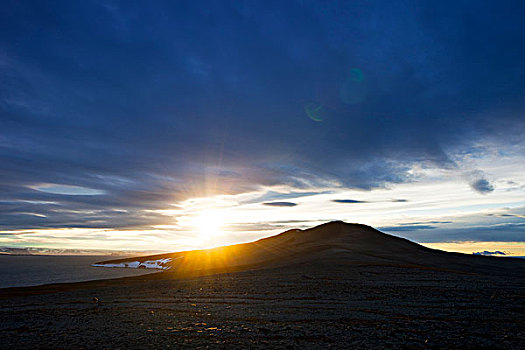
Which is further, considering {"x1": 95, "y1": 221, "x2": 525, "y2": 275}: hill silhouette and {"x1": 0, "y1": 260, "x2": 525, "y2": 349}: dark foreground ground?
{"x1": 95, "y1": 221, "x2": 525, "y2": 275}: hill silhouette

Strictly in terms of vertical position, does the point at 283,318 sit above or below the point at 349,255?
below

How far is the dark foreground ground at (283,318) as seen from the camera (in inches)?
529

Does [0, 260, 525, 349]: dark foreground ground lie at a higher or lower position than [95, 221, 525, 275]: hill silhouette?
lower

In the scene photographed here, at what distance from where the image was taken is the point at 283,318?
17.4 meters

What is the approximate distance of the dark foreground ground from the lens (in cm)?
1344

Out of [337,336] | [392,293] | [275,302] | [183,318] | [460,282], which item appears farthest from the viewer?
[460,282]

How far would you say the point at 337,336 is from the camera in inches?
546

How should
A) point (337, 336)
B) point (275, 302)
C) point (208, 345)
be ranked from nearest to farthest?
1. point (208, 345)
2. point (337, 336)
3. point (275, 302)

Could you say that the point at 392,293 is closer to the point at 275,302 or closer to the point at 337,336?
the point at 275,302

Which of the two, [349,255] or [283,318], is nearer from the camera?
[283,318]

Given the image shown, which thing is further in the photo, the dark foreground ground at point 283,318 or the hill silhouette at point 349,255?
the hill silhouette at point 349,255

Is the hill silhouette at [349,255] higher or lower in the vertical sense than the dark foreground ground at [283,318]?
higher

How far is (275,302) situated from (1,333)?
14544mm

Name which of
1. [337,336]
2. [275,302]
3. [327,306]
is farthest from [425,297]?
[337,336]
